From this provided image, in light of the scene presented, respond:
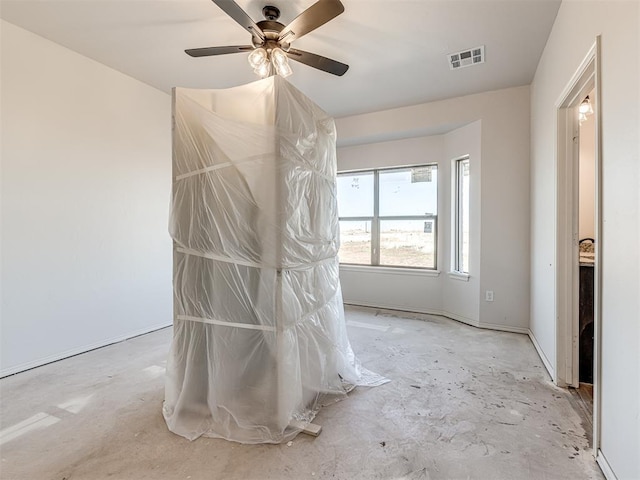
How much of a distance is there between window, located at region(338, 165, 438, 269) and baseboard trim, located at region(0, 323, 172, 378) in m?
2.93

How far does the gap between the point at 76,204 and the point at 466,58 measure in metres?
3.91

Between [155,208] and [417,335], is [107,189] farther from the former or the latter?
[417,335]

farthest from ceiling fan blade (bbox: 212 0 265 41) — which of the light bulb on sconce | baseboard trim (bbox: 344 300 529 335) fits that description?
baseboard trim (bbox: 344 300 529 335)

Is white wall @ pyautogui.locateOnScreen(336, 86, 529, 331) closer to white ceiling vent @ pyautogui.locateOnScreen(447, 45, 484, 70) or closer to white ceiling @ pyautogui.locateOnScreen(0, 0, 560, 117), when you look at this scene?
white ceiling @ pyautogui.locateOnScreen(0, 0, 560, 117)

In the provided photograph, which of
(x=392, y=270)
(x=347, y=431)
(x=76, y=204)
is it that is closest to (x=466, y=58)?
(x=392, y=270)

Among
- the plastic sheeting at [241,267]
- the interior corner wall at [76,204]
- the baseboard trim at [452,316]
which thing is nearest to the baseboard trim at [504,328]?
the baseboard trim at [452,316]

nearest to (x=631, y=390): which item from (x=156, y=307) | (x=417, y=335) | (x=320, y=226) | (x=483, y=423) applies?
(x=483, y=423)

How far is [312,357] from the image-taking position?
208 centimetres

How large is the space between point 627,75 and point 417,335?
2767 millimetres

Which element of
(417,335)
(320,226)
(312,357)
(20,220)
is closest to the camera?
(312,357)

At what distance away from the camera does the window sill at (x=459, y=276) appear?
12.6 feet

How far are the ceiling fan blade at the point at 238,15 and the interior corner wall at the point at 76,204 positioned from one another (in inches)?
81.2

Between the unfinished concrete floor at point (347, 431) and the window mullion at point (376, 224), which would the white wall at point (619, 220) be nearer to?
the unfinished concrete floor at point (347, 431)

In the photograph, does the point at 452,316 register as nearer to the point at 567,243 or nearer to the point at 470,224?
the point at 470,224
